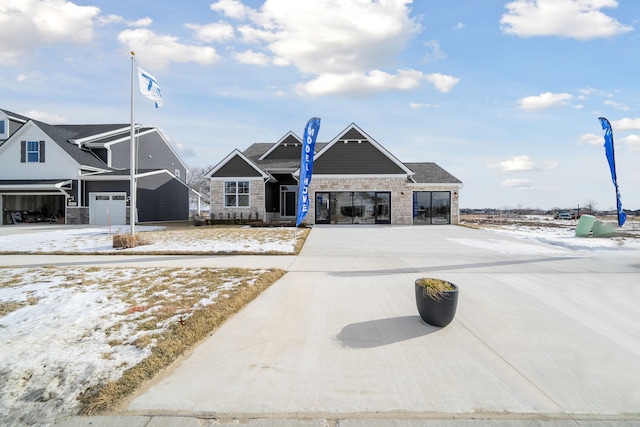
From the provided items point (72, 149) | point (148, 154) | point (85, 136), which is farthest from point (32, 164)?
point (148, 154)

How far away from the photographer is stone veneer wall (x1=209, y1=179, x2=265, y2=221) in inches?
966

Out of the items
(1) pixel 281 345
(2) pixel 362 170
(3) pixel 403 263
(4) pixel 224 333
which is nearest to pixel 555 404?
(1) pixel 281 345

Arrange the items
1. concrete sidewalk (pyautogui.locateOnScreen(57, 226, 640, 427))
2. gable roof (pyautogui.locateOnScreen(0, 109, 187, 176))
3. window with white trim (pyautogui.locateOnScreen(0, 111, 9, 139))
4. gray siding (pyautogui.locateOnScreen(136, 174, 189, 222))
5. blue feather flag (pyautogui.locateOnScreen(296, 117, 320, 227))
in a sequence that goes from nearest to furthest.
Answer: concrete sidewalk (pyautogui.locateOnScreen(57, 226, 640, 427)) → blue feather flag (pyautogui.locateOnScreen(296, 117, 320, 227)) → gable roof (pyautogui.locateOnScreen(0, 109, 187, 176)) → gray siding (pyautogui.locateOnScreen(136, 174, 189, 222)) → window with white trim (pyautogui.locateOnScreen(0, 111, 9, 139))

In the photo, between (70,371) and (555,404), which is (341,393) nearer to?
(555,404)

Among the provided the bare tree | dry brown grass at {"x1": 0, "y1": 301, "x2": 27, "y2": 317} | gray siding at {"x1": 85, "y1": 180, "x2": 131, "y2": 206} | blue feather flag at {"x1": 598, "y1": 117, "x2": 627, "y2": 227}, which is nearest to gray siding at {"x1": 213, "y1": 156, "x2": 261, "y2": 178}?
gray siding at {"x1": 85, "y1": 180, "x2": 131, "y2": 206}

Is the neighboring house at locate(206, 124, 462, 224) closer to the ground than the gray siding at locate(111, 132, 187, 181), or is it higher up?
closer to the ground

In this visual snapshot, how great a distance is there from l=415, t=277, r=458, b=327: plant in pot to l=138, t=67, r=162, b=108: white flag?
14.0 m

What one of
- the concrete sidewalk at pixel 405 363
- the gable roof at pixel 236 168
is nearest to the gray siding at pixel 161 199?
the gable roof at pixel 236 168

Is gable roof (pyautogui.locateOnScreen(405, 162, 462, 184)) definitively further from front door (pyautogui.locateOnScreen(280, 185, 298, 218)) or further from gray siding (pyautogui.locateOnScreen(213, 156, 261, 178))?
gray siding (pyautogui.locateOnScreen(213, 156, 261, 178))

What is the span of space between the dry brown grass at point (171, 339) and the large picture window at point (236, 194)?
1786 cm

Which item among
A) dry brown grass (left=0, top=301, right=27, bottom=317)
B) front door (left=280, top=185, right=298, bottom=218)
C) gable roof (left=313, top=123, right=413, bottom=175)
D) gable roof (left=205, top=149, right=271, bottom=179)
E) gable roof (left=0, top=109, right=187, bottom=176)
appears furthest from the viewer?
front door (left=280, top=185, right=298, bottom=218)

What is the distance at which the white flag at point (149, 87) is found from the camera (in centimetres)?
1352

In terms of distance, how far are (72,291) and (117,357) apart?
143 inches

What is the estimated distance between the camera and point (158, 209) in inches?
1129
